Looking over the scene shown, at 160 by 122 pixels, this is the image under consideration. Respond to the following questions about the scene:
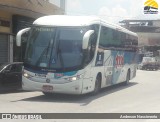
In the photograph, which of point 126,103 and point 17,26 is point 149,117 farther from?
point 17,26

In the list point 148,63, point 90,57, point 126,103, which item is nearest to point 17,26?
point 90,57

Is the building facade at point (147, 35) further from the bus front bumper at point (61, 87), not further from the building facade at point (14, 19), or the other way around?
the bus front bumper at point (61, 87)

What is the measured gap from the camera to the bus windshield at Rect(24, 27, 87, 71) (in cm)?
1537

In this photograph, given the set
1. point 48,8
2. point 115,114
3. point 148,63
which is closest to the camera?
point 115,114

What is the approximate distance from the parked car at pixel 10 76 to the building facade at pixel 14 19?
5.54 m

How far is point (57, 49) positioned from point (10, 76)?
396cm

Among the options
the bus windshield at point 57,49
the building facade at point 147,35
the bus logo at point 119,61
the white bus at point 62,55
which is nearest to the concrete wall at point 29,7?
the bus logo at point 119,61

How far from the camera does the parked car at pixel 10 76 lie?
18141 millimetres

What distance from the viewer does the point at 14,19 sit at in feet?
87.4

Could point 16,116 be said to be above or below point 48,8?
below

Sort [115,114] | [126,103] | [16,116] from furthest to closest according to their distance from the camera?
[126,103]
[115,114]
[16,116]

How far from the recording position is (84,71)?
15.6 m

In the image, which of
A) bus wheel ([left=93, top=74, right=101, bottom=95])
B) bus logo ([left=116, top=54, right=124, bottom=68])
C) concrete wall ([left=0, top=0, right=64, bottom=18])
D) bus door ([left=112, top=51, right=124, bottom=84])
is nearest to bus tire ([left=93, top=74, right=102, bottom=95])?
bus wheel ([left=93, top=74, right=101, bottom=95])

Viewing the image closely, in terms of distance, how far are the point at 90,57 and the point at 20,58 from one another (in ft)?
41.5
